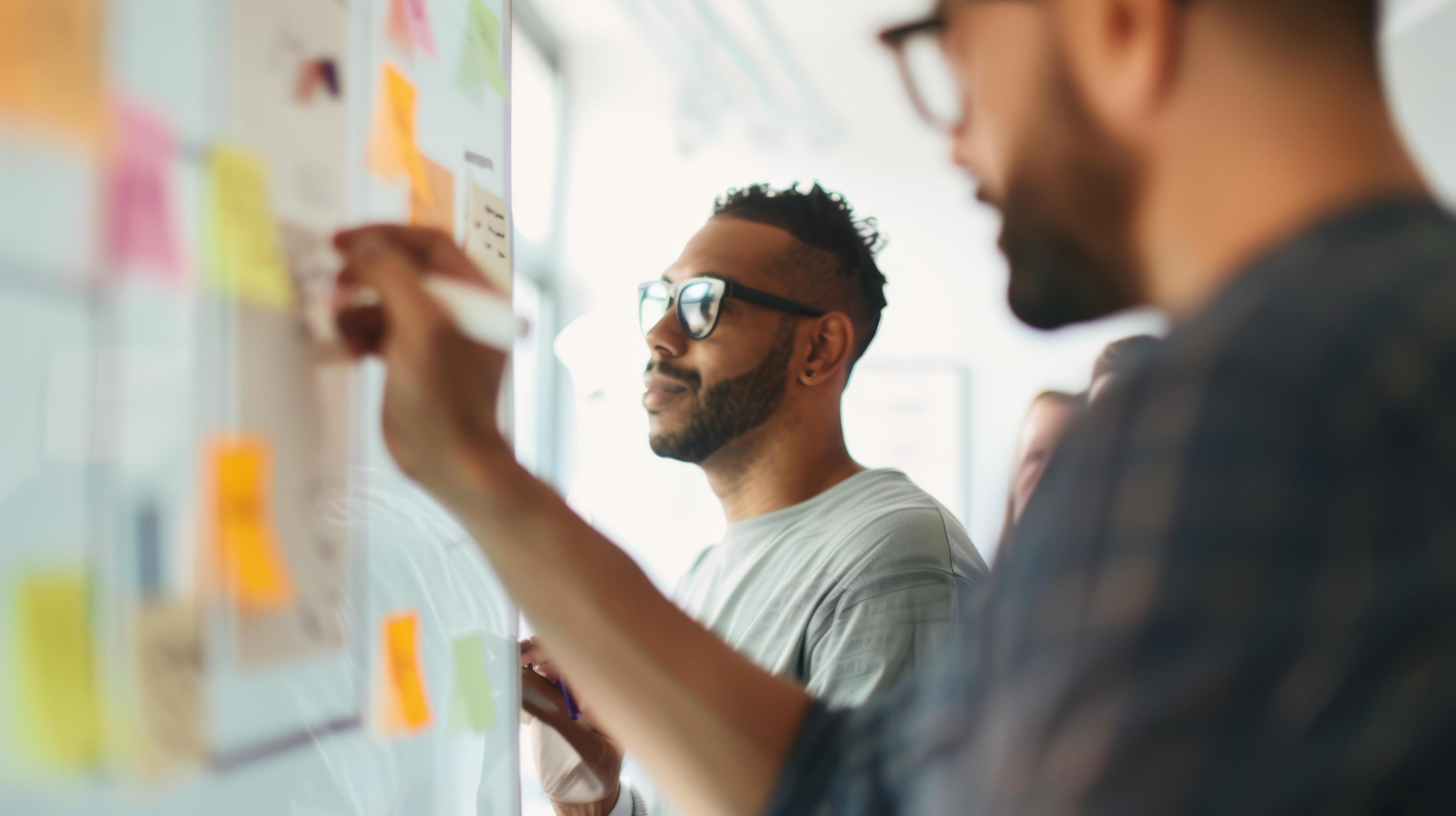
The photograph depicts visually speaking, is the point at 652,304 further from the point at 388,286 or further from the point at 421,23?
the point at 388,286

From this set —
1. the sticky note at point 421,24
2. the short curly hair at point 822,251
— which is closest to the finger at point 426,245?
the sticky note at point 421,24

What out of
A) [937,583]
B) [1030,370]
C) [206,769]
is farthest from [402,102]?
[1030,370]

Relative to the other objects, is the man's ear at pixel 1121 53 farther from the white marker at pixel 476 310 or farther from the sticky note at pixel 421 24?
the sticky note at pixel 421 24

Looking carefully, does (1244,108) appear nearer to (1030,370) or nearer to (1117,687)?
(1117,687)

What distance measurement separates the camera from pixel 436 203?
794 millimetres

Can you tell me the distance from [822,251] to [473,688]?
1.07 m

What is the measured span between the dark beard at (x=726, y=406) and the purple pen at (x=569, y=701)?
425 millimetres

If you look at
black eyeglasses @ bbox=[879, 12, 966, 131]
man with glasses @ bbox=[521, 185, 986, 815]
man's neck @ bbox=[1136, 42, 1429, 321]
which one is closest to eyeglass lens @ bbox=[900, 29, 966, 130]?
black eyeglasses @ bbox=[879, 12, 966, 131]

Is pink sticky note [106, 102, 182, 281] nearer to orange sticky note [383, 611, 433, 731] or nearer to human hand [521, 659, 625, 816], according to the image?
orange sticky note [383, 611, 433, 731]

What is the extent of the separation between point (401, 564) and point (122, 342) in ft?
0.98

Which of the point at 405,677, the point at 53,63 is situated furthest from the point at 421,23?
the point at 405,677

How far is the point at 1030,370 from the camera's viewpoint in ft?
11.8

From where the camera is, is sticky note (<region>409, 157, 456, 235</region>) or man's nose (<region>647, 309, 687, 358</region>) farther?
man's nose (<region>647, 309, 687, 358</region>)

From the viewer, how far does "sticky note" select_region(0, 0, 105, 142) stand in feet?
Answer: 1.43
